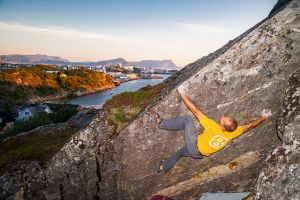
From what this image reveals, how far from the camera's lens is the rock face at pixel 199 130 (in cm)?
1096

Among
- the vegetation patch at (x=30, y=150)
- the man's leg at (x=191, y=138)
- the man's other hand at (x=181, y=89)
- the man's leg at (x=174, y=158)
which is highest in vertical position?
the man's other hand at (x=181, y=89)

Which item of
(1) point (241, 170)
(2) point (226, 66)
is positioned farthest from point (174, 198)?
(2) point (226, 66)

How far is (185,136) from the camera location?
438 inches

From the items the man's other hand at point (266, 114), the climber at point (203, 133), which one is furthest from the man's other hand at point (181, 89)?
the man's other hand at point (266, 114)

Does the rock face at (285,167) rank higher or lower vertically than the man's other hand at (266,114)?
lower

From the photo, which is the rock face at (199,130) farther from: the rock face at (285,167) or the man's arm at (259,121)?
the rock face at (285,167)

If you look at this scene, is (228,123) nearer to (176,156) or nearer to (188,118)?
(188,118)

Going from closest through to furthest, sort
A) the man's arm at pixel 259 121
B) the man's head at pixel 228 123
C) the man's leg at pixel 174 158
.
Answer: the man's head at pixel 228 123 → the man's arm at pixel 259 121 → the man's leg at pixel 174 158

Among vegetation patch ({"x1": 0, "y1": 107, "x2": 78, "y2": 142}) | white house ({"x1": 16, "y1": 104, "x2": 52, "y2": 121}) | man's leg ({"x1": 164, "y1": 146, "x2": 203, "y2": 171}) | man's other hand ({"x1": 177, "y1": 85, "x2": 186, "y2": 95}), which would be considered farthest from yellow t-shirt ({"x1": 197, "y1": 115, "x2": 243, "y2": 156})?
white house ({"x1": 16, "y1": 104, "x2": 52, "y2": 121})

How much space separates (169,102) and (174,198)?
3757mm

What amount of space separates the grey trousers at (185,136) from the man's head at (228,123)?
1.14 meters

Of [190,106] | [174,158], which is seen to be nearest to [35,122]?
[174,158]

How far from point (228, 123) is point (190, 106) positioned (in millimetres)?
1570

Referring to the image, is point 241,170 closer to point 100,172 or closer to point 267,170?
point 267,170
